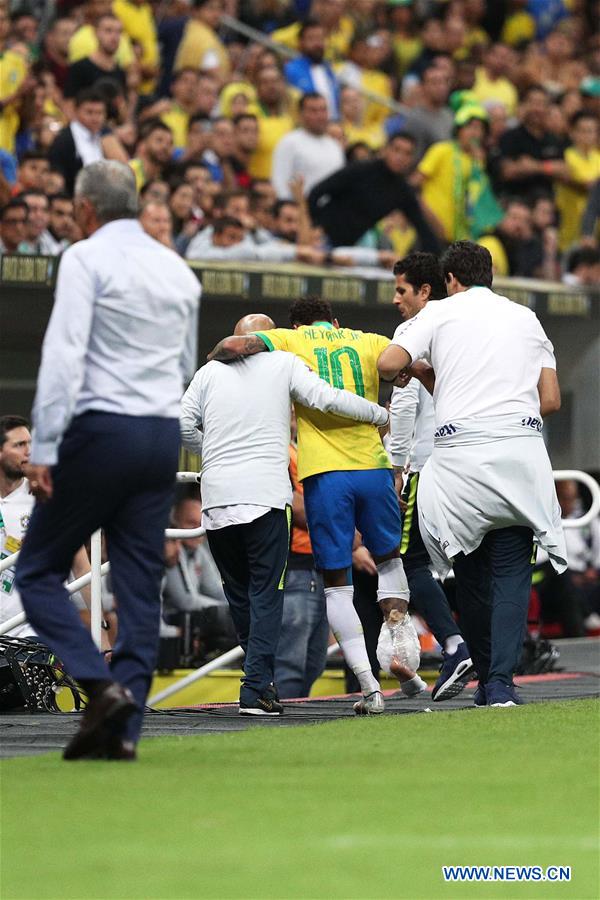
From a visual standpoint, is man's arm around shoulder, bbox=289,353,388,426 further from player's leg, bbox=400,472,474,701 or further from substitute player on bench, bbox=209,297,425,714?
player's leg, bbox=400,472,474,701

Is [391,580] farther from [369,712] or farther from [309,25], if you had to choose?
[309,25]

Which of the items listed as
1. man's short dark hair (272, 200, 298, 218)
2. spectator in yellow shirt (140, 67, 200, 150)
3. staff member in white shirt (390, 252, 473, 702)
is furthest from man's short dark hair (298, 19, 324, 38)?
staff member in white shirt (390, 252, 473, 702)

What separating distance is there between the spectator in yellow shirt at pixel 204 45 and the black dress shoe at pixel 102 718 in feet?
41.6

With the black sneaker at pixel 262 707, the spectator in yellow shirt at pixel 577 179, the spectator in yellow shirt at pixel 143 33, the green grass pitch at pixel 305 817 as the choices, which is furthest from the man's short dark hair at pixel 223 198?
the green grass pitch at pixel 305 817

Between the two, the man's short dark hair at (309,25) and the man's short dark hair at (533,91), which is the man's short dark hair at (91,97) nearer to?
the man's short dark hair at (309,25)

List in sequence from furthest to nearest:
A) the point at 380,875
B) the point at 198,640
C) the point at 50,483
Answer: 1. the point at 198,640
2. the point at 50,483
3. the point at 380,875

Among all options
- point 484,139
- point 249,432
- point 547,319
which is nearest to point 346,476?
point 249,432

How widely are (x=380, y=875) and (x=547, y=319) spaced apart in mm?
13564

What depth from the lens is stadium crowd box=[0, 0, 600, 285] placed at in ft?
46.9

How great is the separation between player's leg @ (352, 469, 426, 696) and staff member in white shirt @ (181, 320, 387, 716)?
0.30 metres

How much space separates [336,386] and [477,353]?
2.43 ft

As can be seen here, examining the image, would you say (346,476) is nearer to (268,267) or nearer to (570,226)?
(268,267)

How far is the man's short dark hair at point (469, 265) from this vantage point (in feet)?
26.0

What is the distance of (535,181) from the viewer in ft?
61.5
